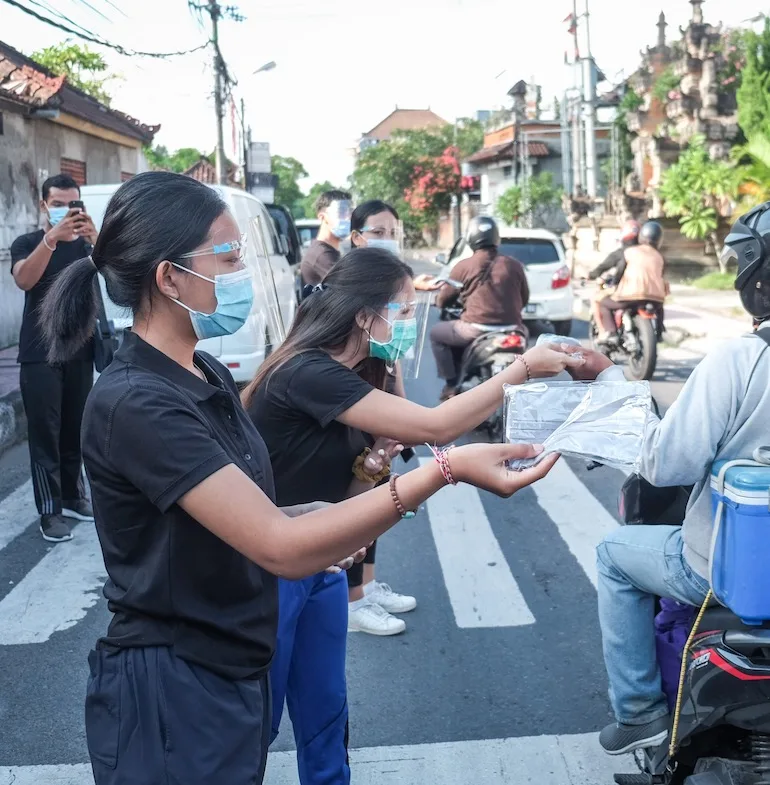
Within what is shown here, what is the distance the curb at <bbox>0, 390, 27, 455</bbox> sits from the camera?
8375 millimetres

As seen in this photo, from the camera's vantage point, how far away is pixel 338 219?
6688 mm

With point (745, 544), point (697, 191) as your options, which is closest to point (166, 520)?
point (745, 544)

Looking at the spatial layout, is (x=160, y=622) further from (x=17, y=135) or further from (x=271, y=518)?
(x=17, y=135)

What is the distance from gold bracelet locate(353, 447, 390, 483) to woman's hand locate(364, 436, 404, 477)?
0.04 ft

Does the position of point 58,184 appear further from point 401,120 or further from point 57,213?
point 401,120

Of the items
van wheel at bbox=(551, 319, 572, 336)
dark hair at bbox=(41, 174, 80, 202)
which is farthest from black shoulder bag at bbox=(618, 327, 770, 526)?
van wheel at bbox=(551, 319, 572, 336)

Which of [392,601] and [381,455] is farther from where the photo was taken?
[392,601]

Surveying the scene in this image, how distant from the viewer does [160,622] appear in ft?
5.97

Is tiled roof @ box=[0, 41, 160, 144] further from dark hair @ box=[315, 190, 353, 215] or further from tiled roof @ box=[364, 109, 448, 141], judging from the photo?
tiled roof @ box=[364, 109, 448, 141]

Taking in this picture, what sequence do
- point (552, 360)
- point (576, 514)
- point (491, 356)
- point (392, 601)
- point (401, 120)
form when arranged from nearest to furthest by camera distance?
point (552, 360) → point (392, 601) → point (576, 514) → point (491, 356) → point (401, 120)

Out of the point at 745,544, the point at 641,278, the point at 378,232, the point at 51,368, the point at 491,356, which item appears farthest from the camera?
the point at 641,278

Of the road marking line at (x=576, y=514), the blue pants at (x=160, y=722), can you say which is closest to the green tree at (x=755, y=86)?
the road marking line at (x=576, y=514)

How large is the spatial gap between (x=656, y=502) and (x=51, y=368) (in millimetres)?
3848

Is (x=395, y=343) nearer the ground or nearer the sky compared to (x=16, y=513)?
nearer the sky
